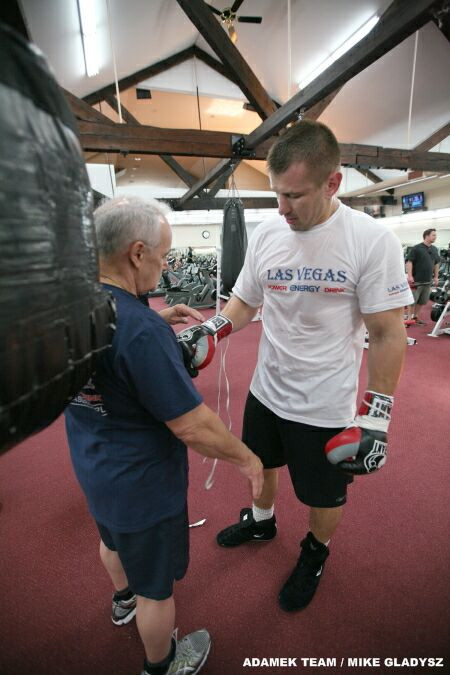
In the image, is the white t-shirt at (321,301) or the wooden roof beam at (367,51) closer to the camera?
the white t-shirt at (321,301)

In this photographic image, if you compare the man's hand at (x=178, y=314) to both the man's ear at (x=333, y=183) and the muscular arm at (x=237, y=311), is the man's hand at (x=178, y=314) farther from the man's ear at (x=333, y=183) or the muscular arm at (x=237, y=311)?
the man's ear at (x=333, y=183)

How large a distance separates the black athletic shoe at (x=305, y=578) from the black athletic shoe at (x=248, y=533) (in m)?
0.24

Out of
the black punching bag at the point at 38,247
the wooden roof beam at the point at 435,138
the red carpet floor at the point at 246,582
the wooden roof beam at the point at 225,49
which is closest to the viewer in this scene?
the black punching bag at the point at 38,247

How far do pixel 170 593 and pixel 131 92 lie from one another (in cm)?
953

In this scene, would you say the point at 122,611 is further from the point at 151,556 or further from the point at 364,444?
the point at 364,444

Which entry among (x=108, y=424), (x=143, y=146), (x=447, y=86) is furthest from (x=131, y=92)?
(x=108, y=424)

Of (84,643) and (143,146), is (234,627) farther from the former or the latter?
(143,146)

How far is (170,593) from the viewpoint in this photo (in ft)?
3.18

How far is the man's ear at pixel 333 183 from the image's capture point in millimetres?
1096

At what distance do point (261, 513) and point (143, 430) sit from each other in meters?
1.12

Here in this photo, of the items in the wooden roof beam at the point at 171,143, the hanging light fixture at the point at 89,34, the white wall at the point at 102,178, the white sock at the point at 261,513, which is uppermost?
the hanging light fixture at the point at 89,34

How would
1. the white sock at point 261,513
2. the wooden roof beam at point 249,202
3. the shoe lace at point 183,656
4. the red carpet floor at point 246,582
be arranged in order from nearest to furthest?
the shoe lace at point 183,656, the red carpet floor at point 246,582, the white sock at point 261,513, the wooden roof beam at point 249,202

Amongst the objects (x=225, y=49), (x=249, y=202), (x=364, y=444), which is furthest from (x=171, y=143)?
(x=249, y=202)

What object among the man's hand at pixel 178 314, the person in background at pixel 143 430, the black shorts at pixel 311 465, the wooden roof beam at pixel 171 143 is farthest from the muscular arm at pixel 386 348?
the wooden roof beam at pixel 171 143
